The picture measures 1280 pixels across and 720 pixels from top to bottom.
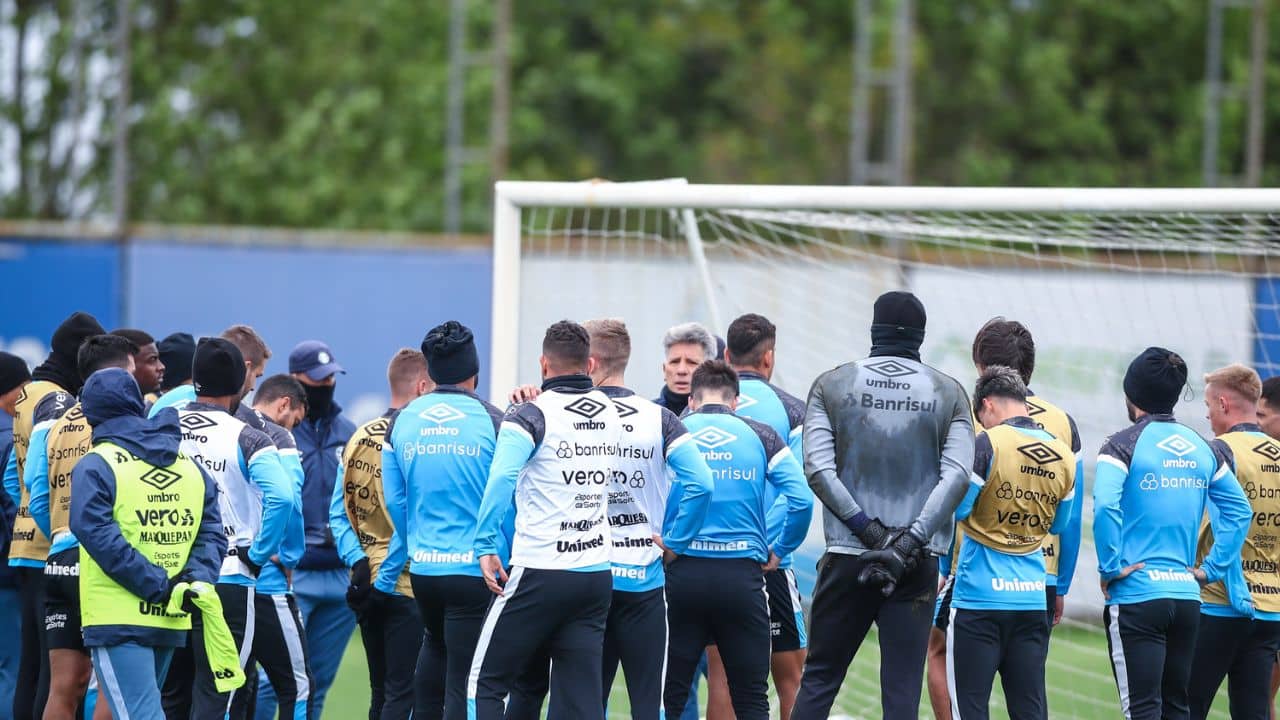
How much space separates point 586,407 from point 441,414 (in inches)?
28.8

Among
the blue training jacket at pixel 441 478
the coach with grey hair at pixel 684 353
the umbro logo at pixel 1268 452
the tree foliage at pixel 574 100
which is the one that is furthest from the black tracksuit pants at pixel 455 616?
the tree foliage at pixel 574 100

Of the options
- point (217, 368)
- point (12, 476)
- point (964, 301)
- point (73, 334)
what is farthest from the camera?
point (964, 301)

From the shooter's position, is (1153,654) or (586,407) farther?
(1153,654)

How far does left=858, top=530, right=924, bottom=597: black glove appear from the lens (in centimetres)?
567

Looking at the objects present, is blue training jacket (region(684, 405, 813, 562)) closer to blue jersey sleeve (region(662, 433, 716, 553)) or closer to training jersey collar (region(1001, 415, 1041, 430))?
blue jersey sleeve (region(662, 433, 716, 553))

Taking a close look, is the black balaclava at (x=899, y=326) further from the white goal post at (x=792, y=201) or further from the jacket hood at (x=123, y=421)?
the jacket hood at (x=123, y=421)

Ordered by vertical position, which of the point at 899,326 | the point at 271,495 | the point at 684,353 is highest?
the point at 899,326

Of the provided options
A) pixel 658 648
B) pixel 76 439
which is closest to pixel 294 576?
pixel 76 439

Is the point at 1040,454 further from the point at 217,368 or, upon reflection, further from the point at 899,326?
the point at 217,368

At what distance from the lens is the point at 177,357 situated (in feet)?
23.7

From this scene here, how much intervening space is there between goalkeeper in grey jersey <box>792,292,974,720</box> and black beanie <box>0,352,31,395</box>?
3984 millimetres

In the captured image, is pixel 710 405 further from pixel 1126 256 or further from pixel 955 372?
pixel 1126 256

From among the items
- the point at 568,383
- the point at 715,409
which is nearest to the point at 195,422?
the point at 568,383

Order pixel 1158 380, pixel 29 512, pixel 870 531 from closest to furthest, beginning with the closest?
pixel 870 531, pixel 1158 380, pixel 29 512
